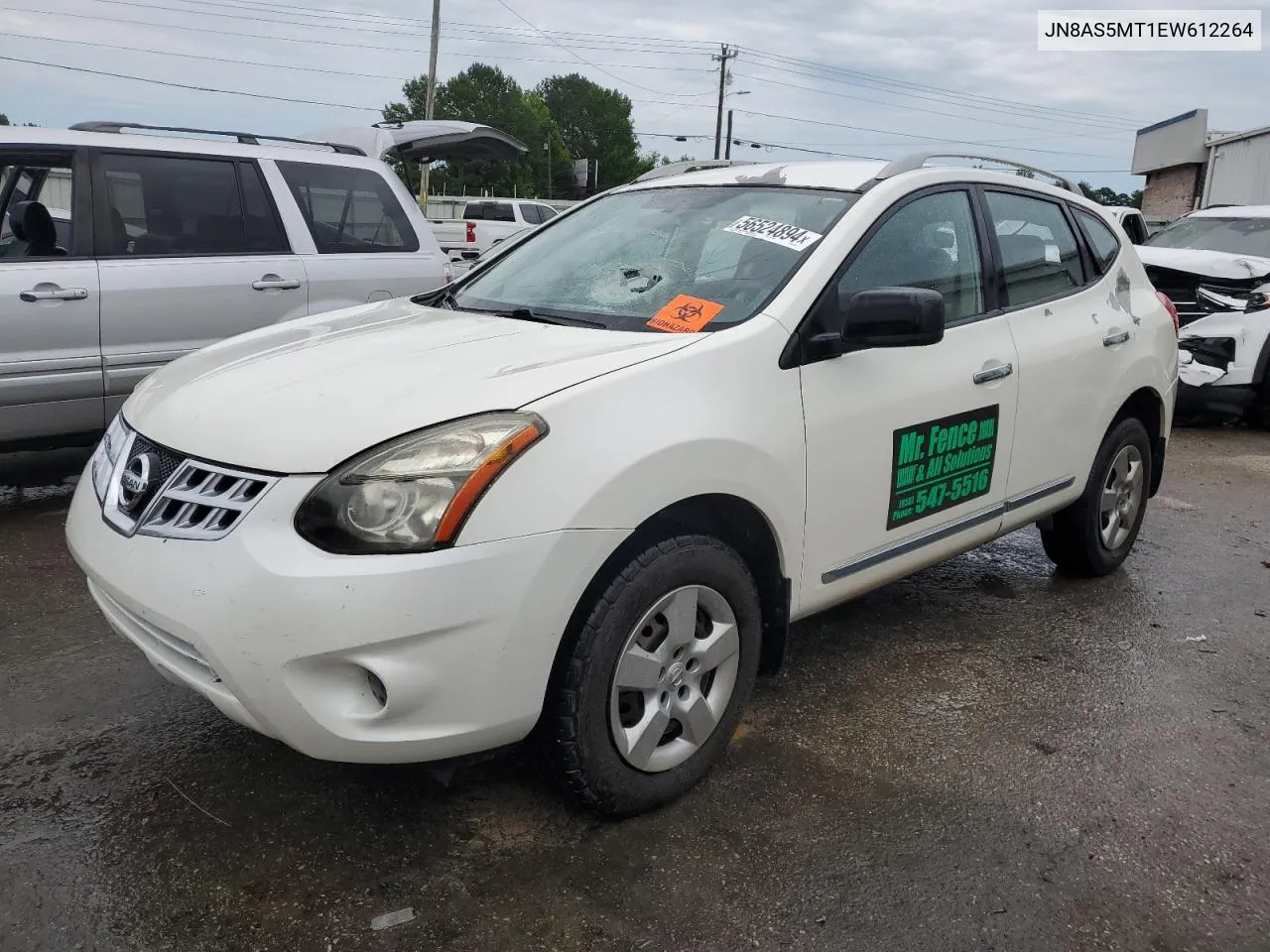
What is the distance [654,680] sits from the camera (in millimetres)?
2410

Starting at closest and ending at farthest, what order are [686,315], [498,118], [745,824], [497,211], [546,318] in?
[745,824], [686,315], [546,318], [497,211], [498,118]

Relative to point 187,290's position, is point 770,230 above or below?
above

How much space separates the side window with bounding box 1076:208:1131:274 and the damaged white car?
13.3 feet

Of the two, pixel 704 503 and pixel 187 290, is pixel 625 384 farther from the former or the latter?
pixel 187 290

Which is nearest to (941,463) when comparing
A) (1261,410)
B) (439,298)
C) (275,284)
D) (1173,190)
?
(439,298)

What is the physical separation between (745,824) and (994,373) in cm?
168

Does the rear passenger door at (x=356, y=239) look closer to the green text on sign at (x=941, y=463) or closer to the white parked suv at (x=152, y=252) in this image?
the white parked suv at (x=152, y=252)

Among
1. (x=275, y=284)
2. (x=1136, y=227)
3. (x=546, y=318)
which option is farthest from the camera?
(x=1136, y=227)

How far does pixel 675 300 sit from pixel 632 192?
1050mm

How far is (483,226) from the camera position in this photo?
18.7 m

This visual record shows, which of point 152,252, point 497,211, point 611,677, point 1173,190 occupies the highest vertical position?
point 1173,190

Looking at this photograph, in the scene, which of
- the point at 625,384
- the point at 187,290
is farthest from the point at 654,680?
the point at 187,290

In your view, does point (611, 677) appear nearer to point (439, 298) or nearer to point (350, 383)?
point (350, 383)

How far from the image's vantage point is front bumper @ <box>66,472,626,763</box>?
6.55 feet
